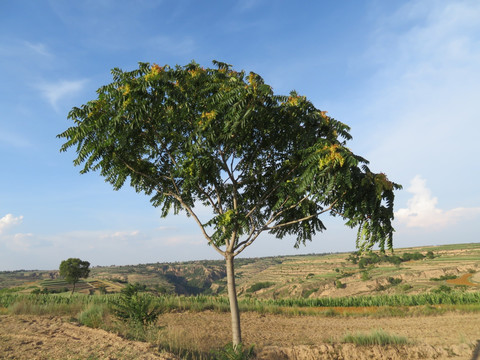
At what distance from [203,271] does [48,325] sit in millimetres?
145530

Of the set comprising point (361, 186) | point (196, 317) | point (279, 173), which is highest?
point (279, 173)

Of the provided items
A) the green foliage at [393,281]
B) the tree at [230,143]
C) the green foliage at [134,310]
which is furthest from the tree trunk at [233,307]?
the green foliage at [393,281]

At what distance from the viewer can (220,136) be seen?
8102 millimetres

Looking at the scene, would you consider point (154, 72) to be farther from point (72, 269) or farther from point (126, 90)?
point (72, 269)

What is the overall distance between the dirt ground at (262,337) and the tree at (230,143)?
3.06m

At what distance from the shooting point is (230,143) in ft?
29.0

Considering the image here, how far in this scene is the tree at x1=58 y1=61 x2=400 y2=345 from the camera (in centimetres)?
758

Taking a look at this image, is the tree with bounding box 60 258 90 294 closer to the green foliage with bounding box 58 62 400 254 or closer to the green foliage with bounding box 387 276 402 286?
the green foliage with bounding box 58 62 400 254

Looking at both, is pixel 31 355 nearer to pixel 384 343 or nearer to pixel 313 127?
pixel 313 127

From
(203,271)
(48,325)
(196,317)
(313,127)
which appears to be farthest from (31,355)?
(203,271)

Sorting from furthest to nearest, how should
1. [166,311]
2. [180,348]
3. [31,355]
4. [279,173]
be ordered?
1. [166,311]
2. [279,173]
3. [180,348]
4. [31,355]

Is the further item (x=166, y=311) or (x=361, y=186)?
(x=166, y=311)

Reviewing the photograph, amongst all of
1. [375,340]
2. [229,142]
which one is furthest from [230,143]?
[375,340]

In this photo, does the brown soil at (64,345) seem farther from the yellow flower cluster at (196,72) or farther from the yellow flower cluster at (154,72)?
the yellow flower cluster at (196,72)
